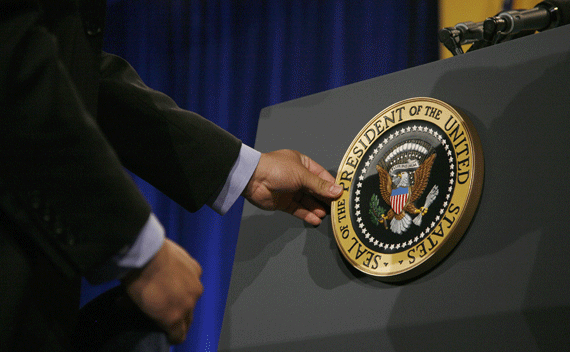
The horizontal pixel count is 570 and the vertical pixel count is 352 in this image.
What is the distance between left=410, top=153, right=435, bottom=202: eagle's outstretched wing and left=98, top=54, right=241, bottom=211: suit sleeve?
338 mm

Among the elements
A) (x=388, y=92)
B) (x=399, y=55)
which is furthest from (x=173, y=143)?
(x=399, y=55)

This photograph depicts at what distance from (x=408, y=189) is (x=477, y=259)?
15 cm

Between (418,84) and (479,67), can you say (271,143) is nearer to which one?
(418,84)

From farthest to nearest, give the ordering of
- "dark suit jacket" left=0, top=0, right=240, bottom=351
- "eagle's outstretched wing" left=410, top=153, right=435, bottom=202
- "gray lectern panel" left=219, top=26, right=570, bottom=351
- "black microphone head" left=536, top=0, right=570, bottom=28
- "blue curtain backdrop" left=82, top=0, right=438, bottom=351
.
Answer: "blue curtain backdrop" left=82, top=0, right=438, bottom=351
"black microphone head" left=536, top=0, right=570, bottom=28
"eagle's outstretched wing" left=410, top=153, right=435, bottom=202
"gray lectern panel" left=219, top=26, right=570, bottom=351
"dark suit jacket" left=0, top=0, right=240, bottom=351

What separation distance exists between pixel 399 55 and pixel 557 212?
154cm

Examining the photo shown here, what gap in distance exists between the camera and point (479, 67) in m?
0.73

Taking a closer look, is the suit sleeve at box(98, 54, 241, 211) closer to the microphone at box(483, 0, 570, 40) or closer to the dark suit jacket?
the dark suit jacket

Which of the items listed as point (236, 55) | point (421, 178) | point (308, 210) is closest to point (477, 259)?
point (421, 178)

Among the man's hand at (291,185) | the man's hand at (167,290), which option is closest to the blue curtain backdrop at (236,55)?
the man's hand at (291,185)

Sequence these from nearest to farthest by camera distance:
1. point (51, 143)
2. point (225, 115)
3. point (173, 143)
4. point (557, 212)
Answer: point (51, 143), point (557, 212), point (173, 143), point (225, 115)

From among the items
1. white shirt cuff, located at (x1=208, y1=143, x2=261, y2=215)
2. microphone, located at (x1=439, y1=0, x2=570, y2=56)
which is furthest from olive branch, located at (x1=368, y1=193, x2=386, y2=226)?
microphone, located at (x1=439, y1=0, x2=570, y2=56)

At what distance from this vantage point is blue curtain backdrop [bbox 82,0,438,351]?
208 cm

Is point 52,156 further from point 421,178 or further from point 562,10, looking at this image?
point 562,10

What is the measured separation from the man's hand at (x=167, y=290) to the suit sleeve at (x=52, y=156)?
5cm
